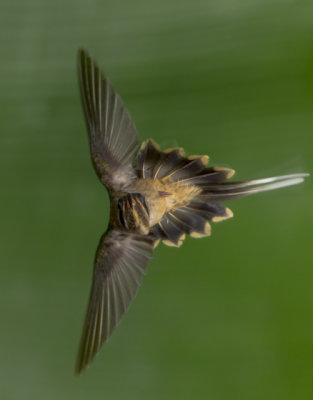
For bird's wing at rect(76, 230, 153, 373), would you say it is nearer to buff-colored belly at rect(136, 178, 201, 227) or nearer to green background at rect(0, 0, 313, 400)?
buff-colored belly at rect(136, 178, 201, 227)

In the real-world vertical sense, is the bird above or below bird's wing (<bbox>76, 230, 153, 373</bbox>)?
above

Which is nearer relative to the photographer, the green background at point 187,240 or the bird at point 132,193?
the bird at point 132,193

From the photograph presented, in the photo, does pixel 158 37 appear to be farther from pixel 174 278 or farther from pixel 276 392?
pixel 276 392

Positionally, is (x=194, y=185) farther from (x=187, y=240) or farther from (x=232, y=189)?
(x=187, y=240)

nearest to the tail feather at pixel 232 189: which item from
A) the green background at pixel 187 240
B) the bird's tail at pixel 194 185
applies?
the bird's tail at pixel 194 185

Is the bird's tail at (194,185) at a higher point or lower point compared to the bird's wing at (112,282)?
higher

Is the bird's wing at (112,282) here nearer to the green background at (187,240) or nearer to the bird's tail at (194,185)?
the bird's tail at (194,185)

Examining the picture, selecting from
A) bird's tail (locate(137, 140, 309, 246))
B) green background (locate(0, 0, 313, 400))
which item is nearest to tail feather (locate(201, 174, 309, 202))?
bird's tail (locate(137, 140, 309, 246))
